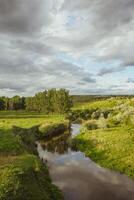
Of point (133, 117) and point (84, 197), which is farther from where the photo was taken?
point (133, 117)

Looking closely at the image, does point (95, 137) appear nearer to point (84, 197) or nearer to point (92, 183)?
point (92, 183)

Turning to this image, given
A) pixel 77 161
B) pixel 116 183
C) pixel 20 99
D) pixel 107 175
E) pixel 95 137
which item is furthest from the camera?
pixel 20 99

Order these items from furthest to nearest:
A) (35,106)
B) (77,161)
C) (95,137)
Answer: (35,106) < (95,137) < (77,161)

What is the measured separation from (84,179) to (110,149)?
1483 centimetres

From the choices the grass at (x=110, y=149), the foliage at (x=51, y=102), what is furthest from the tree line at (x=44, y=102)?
the grass at (x=110, y=149)

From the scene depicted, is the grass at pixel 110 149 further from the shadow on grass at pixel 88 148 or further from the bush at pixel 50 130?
the bush at pixel 50 130

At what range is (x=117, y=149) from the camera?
53.8 m

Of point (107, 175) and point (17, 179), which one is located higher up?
point (17, 179)

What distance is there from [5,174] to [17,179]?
1.50m

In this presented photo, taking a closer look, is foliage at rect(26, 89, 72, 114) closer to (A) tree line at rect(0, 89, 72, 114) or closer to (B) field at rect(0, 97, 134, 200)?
(A) tree line at rect(0, 89, 72, 114)

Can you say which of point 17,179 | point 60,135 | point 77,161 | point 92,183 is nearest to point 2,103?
point 60,135

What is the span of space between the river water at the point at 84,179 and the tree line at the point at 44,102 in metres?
103

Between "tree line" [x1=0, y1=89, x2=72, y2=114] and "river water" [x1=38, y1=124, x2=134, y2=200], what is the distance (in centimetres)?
10261

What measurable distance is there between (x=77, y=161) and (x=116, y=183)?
44.6 ft
